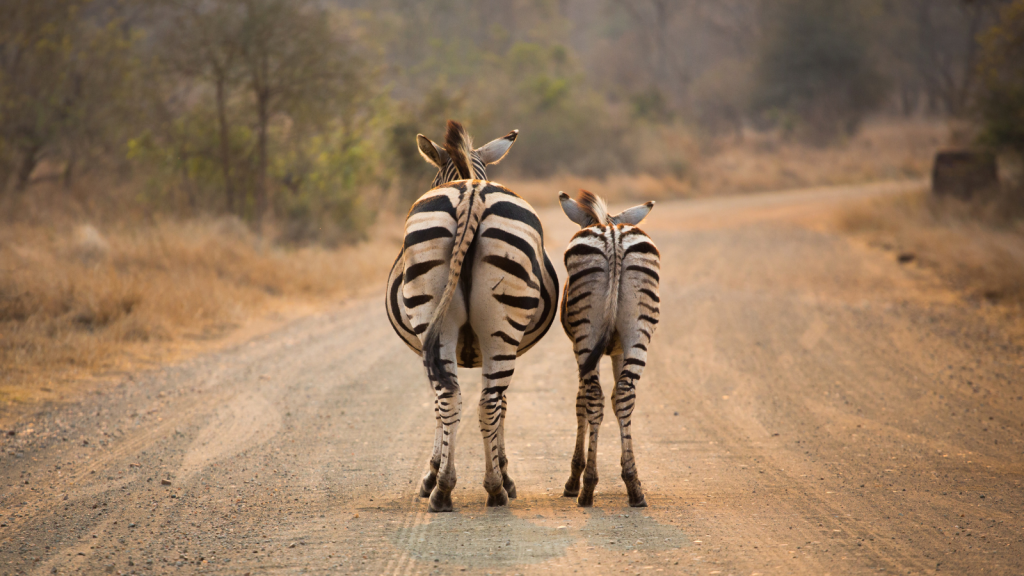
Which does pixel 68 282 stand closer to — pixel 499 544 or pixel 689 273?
pixel 499 544

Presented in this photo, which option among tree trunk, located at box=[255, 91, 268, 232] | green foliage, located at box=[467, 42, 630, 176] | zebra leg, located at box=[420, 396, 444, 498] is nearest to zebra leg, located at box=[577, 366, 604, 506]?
zebra leg, located at box=[420, 396, 444, 498]

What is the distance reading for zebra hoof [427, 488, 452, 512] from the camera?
13.8 ft

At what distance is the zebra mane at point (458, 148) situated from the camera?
457cm

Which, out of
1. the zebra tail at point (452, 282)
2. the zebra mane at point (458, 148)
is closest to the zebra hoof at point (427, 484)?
the zebra tail at point (452, 282)

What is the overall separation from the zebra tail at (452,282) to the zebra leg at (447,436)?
0.05 metres

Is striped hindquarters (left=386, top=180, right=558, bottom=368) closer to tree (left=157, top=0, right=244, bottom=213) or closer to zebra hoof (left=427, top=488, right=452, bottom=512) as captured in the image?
zebra hoof (left=427, top=488, right=452, bottom=512)

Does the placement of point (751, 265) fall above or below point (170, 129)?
below

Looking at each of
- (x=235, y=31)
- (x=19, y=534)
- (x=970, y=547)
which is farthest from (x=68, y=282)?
(x=970, y=547)

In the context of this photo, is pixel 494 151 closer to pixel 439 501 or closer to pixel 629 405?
pixel 629 405

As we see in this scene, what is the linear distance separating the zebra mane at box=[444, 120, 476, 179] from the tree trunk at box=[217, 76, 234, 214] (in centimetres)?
1141

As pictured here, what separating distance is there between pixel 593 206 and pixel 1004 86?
1518 cm

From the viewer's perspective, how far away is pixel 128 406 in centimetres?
657

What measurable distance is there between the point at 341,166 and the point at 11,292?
8.82 meters

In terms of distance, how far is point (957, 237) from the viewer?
46.1 feet
